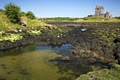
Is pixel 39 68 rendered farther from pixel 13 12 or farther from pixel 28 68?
pixel 13 12

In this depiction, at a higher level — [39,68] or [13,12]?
[13,12]

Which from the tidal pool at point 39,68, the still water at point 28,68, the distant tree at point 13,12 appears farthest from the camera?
the distant tree at point 13,12

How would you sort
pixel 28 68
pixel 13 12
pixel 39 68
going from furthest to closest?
pixel 13 12
pixel 39 68
pixel 28 68

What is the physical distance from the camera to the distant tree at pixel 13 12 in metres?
60.0

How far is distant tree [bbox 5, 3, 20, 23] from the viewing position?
60.0 meters

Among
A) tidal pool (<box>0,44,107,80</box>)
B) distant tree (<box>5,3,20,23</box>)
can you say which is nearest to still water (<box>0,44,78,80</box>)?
tidal pool (<box>0,44,107,80</box>)

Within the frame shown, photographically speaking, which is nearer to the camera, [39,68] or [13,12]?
[39,68]

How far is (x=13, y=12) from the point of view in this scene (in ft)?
200

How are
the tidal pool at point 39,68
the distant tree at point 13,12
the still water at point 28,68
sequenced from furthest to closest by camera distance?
the distant tree at point 13,12 → the tidal pool at point 39,68 → the still water at point 28,68

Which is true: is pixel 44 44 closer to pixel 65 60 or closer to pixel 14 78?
pixel 65 60

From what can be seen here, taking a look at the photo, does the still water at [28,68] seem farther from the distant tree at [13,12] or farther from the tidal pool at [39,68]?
the distant tree at [13,12]

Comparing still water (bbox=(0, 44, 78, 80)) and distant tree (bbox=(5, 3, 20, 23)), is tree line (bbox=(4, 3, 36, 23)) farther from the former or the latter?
still water (bbox=(0, 44, 78, 80))

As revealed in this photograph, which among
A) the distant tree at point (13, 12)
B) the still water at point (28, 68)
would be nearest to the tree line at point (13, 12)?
the distant tree at point (13, 12)

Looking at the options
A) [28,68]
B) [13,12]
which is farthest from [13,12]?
[28,68]
